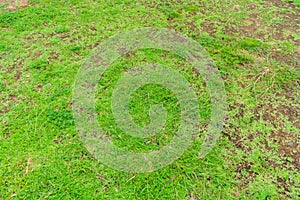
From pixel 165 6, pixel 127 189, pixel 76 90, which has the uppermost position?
pixel 165 6

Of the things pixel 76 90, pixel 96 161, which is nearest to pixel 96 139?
pixel 96 161

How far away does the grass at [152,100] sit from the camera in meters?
1.91

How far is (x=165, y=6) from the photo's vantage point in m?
3.56

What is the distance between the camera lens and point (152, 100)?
244 centimetres

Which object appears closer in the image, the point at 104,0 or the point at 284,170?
the point at 284,170

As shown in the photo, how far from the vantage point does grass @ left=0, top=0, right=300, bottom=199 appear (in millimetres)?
1913

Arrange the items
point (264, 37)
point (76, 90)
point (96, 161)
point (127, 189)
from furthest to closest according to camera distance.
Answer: point (264, 37) < point (76, 90) < point (96, 161) < point (127, 189)

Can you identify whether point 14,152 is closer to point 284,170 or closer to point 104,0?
point 284,170

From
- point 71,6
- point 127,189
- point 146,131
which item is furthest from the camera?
point 71,6

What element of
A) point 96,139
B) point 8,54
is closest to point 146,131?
point 96,139

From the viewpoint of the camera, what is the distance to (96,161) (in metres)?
2.03

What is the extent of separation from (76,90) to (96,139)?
58 centimetres

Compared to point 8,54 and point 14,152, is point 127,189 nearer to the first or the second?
point 14,152

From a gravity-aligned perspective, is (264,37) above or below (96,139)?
above
